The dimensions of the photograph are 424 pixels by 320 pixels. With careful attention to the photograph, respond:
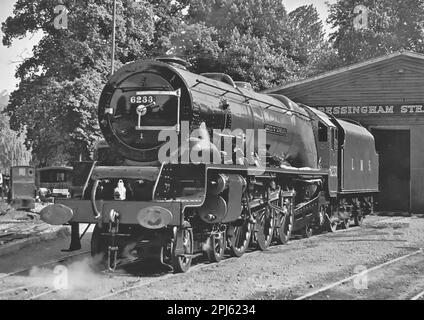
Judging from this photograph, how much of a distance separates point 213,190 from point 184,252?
108 cm

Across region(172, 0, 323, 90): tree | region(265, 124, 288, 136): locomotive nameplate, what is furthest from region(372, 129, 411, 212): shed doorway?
region(265, 124, 288, 136): locomotive nameplate

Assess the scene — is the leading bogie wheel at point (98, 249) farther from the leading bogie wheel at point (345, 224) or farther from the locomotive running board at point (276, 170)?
the leading bogie wheel at point (345, 224)

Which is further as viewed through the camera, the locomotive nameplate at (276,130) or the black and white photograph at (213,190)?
the locomotive nameplate at (276,130)

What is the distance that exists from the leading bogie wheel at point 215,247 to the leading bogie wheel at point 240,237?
1.28ft

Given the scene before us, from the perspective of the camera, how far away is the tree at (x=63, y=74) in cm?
2422

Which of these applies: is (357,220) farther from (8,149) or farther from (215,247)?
(8,149)

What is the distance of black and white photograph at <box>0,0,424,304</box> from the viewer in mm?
7953

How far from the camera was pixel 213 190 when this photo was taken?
354 inches

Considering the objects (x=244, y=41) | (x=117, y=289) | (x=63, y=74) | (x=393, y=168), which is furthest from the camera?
(x=244, y=41)

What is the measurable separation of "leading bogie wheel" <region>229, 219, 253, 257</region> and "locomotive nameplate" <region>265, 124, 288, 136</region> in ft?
6.70

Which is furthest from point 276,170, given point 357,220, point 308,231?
point 357,220

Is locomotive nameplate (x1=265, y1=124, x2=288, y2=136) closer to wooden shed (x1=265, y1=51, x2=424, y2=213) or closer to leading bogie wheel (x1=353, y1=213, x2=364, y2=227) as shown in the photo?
leading bogie wheel (x1=353, y1=213, x2=364, y2=227)

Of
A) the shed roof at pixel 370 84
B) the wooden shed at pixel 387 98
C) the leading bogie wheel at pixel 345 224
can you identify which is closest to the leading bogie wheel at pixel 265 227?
the leading bogie wheel at pixel 345 224

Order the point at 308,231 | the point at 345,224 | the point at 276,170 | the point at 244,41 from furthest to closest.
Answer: the point at 244,41
the point at 345,224
the point at 308,231
the point at 276,170
